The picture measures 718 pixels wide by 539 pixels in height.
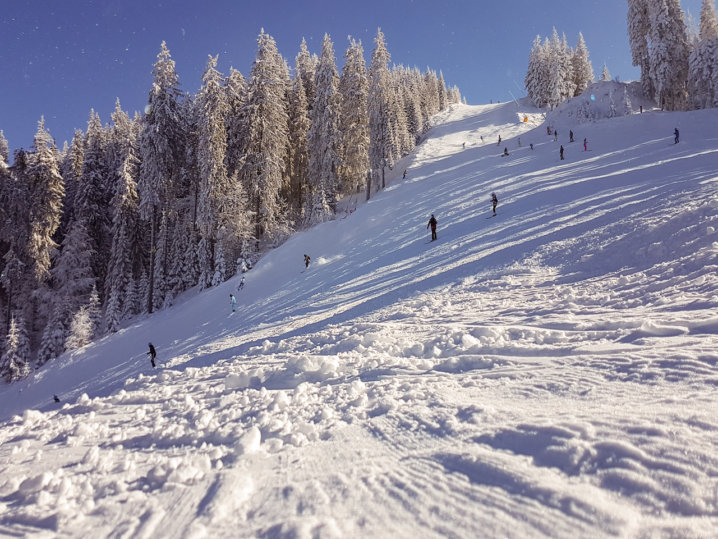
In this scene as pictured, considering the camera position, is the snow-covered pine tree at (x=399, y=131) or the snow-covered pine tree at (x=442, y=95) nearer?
the snow-covered pine tree at (x=399, y=131)

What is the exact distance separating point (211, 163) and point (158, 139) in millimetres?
4372

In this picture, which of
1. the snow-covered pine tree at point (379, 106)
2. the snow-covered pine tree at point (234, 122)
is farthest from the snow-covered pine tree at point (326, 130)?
the snow-covered pine tree at point (234, 122)

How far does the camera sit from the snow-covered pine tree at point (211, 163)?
2784cm

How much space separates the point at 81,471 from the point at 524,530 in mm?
4509

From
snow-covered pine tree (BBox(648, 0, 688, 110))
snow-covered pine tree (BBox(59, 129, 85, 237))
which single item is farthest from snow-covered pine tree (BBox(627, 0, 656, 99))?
snow-covered pine tree (BBox(59, 129, 85, 237))

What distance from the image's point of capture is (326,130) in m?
35.3

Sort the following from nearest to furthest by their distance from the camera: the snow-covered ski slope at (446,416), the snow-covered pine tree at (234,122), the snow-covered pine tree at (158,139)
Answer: the snow-covered ski slope at (446,416)
the snow-covered pine tree at (158,139)
the snow-covered pine tree at (234,122)

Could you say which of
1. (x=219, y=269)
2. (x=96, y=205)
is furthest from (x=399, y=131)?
(x=96, y=205)

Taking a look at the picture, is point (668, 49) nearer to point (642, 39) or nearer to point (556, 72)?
point (642, 39)

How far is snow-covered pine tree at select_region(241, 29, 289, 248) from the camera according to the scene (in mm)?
Result: 29562

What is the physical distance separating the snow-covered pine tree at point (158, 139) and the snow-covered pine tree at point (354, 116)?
1575 cm

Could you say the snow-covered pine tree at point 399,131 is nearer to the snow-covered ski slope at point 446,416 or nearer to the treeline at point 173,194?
the treeline at point 173,194

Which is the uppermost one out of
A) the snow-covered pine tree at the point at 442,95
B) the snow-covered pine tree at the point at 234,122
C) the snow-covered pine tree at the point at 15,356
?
the snow-covered pine tree at the point at 442,95

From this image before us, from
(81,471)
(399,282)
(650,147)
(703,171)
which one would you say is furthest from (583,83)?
(81,471)
